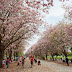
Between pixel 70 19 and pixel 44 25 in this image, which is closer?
pixel 44 25

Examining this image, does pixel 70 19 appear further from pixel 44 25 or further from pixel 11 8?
pixel 11 8

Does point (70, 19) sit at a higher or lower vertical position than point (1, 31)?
higher

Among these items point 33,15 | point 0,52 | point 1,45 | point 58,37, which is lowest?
point 0,52

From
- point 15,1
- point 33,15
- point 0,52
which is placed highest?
point 15,1

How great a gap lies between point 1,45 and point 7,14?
5.42 meters

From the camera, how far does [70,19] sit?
54.6 ft

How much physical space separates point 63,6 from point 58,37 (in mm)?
9497

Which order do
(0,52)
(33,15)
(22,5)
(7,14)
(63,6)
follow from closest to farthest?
(22,5) → (33,15) → (7,14) → (0,52) → (63,6)

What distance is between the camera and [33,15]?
12852 millimetres

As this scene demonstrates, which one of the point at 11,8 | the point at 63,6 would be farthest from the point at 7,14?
the point at 63,6

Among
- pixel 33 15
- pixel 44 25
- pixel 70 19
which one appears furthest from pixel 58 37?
pixel 33 15

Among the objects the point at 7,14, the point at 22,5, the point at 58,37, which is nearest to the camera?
the point at 22,5

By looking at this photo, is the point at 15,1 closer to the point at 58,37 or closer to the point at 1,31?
the point at 1,31

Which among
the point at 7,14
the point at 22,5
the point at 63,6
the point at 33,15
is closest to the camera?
the point at 22,5
